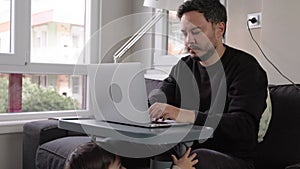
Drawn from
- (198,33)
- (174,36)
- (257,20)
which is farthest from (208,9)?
(174,36)

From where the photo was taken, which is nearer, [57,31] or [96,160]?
[96,160]

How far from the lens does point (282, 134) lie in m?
1.76

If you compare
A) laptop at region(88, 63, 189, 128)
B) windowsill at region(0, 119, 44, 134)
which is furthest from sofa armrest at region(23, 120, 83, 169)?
laptop at region(88, 63, 189, 128)

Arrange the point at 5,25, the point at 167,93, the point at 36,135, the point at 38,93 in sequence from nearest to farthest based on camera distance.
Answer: the point at 167,93, the point at 36,135, the point at 5,25, the point at 38,93

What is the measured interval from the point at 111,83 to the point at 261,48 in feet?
3.95

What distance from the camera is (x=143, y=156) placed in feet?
5.41

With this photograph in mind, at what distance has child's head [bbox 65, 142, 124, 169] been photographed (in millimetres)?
1305

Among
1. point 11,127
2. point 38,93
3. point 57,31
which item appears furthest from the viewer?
point 57,31

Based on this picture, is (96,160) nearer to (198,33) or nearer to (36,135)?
(198,33)

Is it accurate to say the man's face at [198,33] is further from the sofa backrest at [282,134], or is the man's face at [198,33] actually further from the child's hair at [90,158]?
the child's hair at [90,158]

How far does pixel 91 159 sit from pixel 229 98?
666 mm

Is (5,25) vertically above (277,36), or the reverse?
(5,25)

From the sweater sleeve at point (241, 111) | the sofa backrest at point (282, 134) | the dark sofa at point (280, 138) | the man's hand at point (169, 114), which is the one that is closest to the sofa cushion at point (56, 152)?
the dark sofa at point (280, 138)

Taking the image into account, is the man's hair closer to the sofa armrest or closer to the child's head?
the child's head
